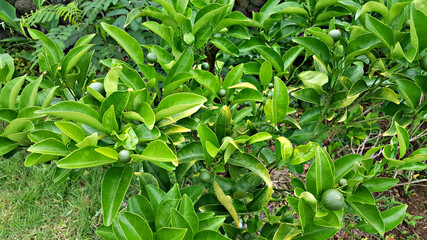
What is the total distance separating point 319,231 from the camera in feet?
3.18

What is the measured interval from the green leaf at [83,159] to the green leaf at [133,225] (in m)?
0.14

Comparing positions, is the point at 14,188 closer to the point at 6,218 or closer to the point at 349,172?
the point at 6,218

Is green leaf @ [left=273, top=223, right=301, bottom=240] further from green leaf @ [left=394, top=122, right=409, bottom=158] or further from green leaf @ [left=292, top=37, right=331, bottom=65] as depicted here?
green leaf @ [left=292, top=37, right=331, bottom=65]

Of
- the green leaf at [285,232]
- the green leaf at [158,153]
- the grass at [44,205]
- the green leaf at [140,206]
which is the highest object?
the green leaf at [158,153]

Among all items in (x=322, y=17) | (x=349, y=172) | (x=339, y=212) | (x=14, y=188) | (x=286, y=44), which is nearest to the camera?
(x=339, y=212)

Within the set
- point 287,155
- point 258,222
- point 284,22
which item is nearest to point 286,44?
point 284,22

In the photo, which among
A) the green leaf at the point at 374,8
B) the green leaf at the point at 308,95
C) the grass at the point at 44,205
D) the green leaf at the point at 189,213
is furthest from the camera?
the grass at the point at 44,205

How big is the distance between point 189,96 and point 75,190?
6.61ft

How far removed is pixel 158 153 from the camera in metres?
0.82

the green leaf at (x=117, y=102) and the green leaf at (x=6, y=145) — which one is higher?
the green leaf at (x=117, y=102)

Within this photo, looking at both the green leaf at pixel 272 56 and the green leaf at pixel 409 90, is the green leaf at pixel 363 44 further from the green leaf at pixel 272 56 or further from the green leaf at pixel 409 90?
the green leaf at pixel 272 56

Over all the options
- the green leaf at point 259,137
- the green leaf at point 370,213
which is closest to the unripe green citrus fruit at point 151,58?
the green leaf at point 259,137

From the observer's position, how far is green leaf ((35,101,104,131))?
82 centimetres

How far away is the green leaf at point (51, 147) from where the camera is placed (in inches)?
34.0
